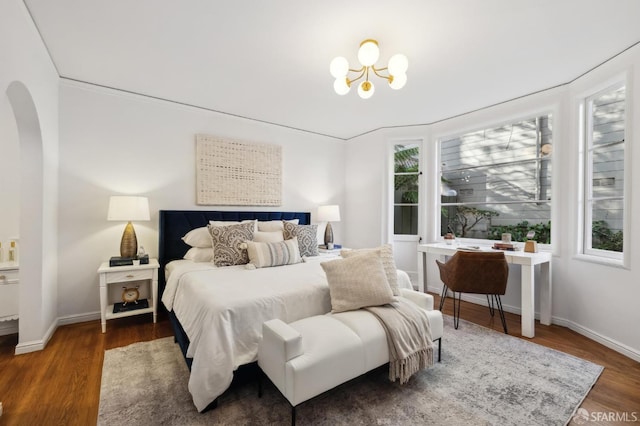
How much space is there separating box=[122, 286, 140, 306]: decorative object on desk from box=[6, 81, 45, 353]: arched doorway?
670mm

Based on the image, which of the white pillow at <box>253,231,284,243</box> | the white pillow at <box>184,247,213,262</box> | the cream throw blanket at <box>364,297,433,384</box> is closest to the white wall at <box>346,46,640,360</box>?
the cream throw blanket at <box>364,297,433,384</box>

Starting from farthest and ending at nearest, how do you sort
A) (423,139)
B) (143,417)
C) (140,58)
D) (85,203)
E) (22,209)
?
(423,139) → (85,203) → (140,58) → (22,209) → (143,417)

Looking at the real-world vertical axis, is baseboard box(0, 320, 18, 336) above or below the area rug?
above

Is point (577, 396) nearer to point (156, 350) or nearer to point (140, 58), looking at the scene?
point (156, 350)

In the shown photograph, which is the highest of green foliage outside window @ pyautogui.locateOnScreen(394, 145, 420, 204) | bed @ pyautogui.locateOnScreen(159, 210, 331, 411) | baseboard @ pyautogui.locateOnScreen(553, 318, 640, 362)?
green foliage outside window @ pyautogui.locateOnScreen(394, 145, 420, 204)

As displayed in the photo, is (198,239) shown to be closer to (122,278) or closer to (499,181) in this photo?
(122,278)

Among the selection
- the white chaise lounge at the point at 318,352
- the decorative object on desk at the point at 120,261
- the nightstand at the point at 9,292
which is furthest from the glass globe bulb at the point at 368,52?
the nightstand at the point at 9,292

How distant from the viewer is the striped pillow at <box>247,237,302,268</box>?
9.04ft

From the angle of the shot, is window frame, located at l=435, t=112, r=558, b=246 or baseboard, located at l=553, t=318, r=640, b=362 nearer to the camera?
baseboard, located at l=553, t=318, r=640, b=362

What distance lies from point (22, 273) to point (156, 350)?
1282mm

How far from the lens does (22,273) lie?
233 cm

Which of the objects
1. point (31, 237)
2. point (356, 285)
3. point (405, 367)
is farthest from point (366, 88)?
point (31, 237)

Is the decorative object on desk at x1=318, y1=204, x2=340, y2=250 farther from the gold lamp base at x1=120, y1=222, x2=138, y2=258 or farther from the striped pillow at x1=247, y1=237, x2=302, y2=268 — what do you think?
the gold lamp base at x1=120, y1=222, x2=138, y2=258

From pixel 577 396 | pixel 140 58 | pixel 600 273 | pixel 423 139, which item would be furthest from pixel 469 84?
pixel 140 58
